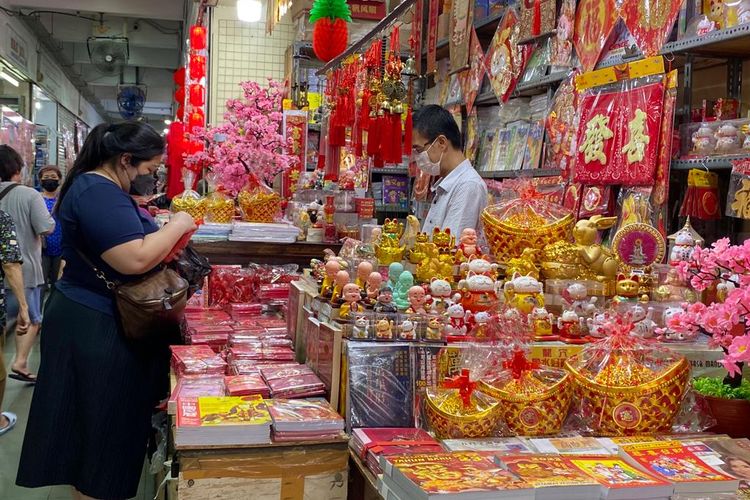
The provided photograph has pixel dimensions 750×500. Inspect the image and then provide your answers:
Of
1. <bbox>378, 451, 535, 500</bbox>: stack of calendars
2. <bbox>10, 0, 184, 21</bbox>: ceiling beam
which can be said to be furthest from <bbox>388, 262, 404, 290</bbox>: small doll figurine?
<bbox>10, 0, 184, 21</bbox>: ceiling beam

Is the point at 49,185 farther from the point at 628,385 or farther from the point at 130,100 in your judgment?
the point at 130,100

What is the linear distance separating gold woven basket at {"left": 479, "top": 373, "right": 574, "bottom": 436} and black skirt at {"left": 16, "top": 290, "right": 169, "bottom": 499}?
1.35m

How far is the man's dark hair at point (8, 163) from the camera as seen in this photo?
5.23 metres

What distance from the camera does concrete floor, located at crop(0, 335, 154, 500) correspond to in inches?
150

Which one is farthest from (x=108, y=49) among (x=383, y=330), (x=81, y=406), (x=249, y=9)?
(x=383, y=330)

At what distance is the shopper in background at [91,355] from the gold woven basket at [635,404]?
1.42 m

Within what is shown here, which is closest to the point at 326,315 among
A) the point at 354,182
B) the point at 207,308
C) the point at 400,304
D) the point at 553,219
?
the point at 400,304

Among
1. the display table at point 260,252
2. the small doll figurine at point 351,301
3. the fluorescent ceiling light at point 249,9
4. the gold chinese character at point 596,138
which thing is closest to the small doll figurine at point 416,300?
the small doll figurine at point 351,301

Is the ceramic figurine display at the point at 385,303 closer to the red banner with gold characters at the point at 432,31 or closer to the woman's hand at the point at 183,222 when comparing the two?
the woman's hand at the point at 183,222

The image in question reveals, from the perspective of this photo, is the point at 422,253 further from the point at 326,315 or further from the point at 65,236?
the point at 65,236

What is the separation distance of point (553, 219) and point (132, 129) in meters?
1.45

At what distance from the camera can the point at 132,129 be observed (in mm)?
2619

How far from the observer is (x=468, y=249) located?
2.57 metres

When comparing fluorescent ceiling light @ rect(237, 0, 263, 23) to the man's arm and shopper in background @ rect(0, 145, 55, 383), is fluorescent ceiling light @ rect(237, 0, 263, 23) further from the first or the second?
the man's arm
